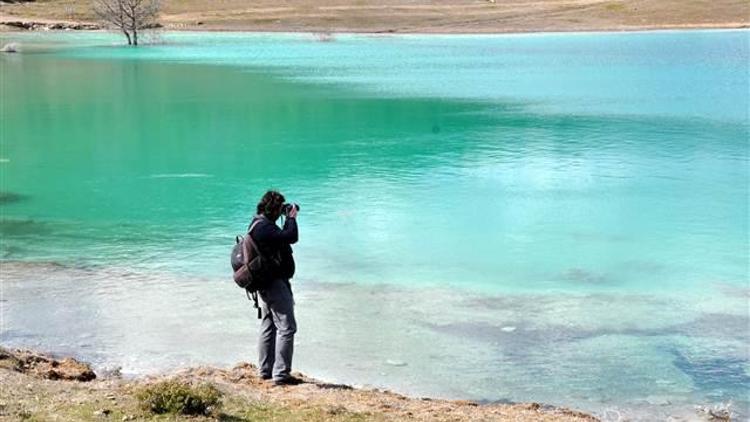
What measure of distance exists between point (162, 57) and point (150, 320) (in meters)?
52.8

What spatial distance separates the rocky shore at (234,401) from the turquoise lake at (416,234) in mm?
934

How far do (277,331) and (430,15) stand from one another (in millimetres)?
108716

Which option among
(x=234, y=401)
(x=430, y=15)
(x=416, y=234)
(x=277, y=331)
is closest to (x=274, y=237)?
(x=277, y=331)

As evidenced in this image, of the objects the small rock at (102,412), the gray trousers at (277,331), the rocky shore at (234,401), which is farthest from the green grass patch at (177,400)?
the gray trousers at (277,331)

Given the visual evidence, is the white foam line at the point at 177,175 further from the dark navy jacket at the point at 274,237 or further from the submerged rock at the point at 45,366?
the dark navy jacket at the point at 274,237

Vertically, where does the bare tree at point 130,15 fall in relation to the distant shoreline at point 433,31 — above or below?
above

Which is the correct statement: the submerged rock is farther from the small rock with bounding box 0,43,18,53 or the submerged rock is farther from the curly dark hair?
the small rock with bounding box 0,43,18,53

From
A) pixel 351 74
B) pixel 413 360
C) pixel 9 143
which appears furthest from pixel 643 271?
pixel 351 74

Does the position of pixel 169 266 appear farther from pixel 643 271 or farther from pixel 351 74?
pixel 351 74

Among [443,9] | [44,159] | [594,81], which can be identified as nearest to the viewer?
[44,159]

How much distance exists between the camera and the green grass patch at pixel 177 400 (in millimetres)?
7141

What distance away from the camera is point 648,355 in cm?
1050

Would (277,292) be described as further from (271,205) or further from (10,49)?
(10,49)

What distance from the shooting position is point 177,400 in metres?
7.14
